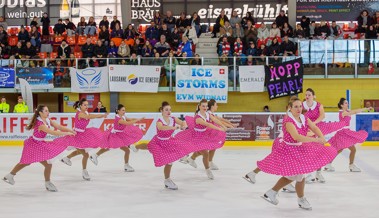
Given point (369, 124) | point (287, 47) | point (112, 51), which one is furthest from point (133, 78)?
point (369, 124)

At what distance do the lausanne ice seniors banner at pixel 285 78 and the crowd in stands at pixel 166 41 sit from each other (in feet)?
A: 1.77

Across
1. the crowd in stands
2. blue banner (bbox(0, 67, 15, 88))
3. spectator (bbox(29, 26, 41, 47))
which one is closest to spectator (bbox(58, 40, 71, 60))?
the crowd in stands

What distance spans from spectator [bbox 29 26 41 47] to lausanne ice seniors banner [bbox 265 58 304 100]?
350 inches

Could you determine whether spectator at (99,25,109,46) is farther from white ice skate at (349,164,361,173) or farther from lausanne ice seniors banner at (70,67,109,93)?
white ice skate at (349,164,361,173)

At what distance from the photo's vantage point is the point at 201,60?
22.2 metres

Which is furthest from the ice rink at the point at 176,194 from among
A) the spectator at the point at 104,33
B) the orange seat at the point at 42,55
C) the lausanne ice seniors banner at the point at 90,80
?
the spectator at the point at 104,33

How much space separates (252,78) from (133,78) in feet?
13.6

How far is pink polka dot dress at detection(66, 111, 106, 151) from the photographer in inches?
483

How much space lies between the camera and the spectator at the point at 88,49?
23.0 metres

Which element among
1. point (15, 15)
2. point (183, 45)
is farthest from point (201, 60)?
point (15, 15)

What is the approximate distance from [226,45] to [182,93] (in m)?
2.30

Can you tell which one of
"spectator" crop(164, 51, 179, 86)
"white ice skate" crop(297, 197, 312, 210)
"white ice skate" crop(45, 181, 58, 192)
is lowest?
"white ice skate" crop(45, 181, 58, 192)

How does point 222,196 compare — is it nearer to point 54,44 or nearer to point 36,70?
point 36,70

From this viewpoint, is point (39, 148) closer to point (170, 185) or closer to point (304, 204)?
point (170, 185)
